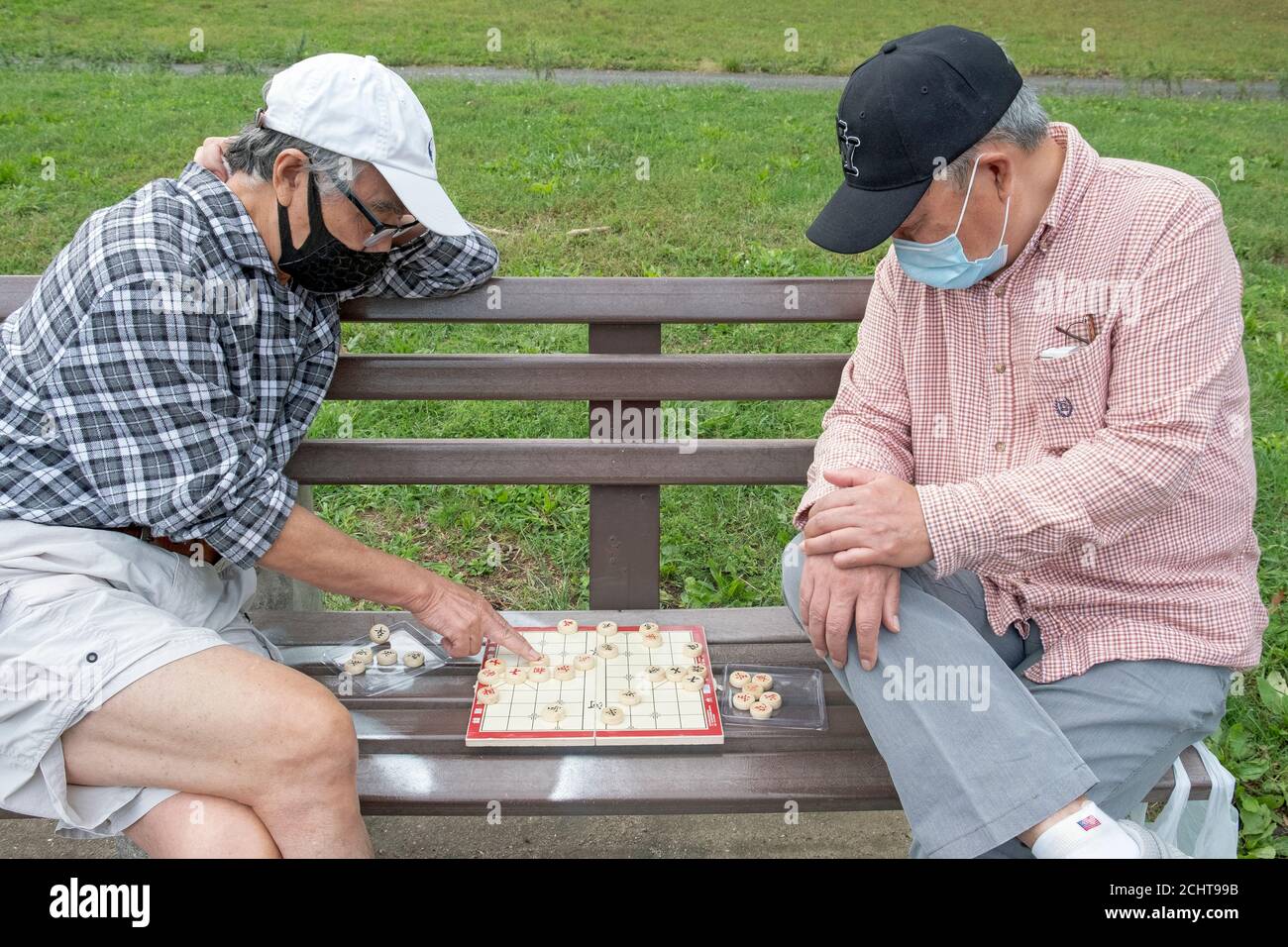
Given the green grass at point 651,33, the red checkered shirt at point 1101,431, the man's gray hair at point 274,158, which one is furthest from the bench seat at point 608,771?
the green grass at point 651,33

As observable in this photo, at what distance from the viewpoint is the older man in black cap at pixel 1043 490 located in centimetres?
216

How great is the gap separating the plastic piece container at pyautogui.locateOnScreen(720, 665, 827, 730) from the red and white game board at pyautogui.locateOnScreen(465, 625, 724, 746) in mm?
40

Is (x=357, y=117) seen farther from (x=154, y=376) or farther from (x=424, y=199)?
(x=154, y=376)

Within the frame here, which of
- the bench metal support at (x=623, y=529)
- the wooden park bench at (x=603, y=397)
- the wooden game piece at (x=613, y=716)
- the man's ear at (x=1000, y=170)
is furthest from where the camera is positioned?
the bench metal support at (x=623, y=529)

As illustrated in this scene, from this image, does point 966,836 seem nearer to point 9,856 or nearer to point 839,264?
point 9,856

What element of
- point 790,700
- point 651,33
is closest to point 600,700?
point 790,700

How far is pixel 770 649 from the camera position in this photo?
2822 mm

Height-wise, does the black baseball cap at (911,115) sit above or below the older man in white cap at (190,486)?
above

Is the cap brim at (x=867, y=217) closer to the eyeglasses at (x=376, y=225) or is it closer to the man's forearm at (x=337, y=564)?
the eyeglasses at (x=376, y=225)

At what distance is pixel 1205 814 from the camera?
2406mm

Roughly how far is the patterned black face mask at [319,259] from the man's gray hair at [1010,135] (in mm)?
1147

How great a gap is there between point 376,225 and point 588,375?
2.08ft

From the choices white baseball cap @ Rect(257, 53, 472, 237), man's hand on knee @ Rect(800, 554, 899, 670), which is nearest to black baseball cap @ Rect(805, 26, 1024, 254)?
man's hand on knee @ Rect(800, 554, 899, 670)

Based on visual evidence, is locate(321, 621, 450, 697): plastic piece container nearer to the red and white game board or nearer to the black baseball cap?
the red and white game board
